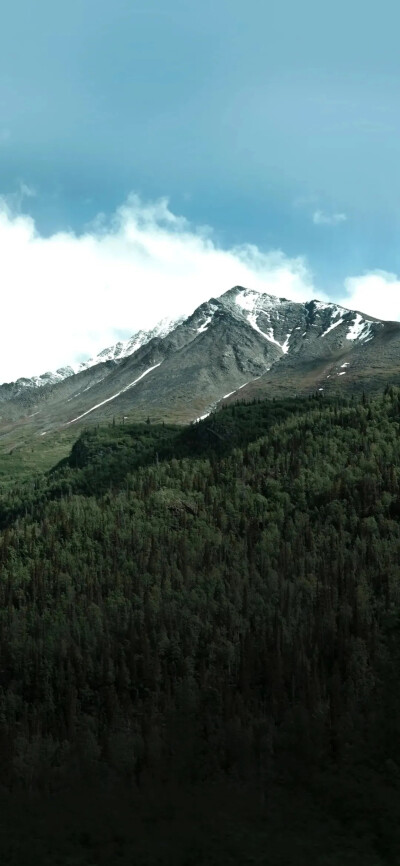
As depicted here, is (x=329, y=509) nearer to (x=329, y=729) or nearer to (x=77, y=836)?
(x=329, y=729)

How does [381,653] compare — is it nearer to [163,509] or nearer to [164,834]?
[164,834]

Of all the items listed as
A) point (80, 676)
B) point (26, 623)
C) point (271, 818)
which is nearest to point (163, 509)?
point (26, 623)

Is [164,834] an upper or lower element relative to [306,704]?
upper

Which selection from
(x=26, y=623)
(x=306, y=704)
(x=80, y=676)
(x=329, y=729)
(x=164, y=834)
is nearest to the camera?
(x=164, y=834)

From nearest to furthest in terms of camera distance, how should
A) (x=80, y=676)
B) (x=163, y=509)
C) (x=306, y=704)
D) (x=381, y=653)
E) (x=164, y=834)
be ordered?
(x=164, y=834) → (x=306, y=704) → (x=381, y=653) → (x=80, y=676) → (x=163, y=509)

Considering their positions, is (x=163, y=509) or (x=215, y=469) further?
(x=215, y=469)

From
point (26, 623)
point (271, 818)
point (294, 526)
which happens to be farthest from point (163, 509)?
point (271, 818)
